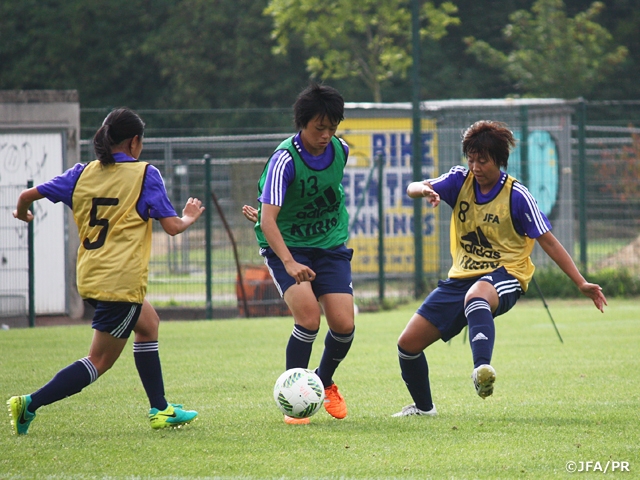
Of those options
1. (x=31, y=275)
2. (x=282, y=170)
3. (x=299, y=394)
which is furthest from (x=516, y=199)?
(x=31, y=275)

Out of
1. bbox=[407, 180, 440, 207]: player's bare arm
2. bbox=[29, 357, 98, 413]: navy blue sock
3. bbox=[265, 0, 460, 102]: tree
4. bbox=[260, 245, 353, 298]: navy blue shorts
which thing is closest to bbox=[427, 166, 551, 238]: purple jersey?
bbox=[407, 180, 440, 207]: player's bare arm

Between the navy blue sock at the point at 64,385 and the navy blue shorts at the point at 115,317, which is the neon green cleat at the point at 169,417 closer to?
the navy blue sock at the point at 64,385

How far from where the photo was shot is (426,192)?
584 cm

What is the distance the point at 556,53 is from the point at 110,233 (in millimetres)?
26239

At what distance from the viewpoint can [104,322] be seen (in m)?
5.49

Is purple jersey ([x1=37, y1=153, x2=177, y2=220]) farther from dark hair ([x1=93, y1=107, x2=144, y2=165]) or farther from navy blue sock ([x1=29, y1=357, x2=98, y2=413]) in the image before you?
navy blue sock ([x1=29, y1=357, x2=98, y2=413])

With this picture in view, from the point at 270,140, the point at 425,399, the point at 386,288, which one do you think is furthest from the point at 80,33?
the point at 425,399

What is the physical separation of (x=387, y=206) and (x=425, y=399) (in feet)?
33.2

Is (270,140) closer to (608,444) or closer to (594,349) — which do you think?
(594,349)

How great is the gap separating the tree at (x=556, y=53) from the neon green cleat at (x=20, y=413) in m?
26.3

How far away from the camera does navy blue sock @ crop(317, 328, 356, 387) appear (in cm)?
603

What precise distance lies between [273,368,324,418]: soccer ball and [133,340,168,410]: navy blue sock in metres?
0.72

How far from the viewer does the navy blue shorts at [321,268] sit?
5.98m

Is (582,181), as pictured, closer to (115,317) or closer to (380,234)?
(380,234)
